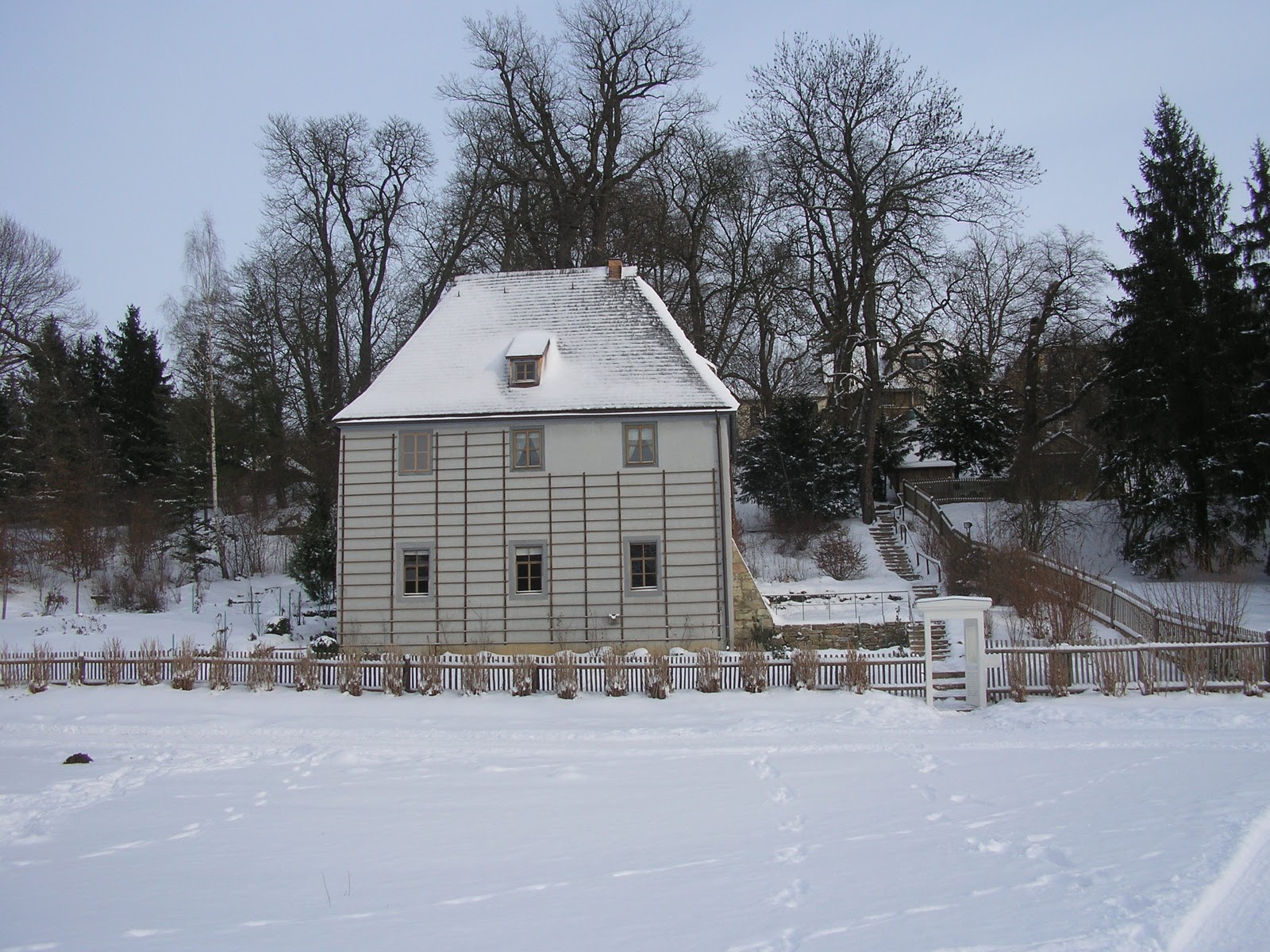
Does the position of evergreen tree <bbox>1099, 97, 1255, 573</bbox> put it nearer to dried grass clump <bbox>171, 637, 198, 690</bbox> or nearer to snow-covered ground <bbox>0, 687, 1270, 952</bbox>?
snow-covered ground <bbox>0, 687, 1270, 952</bbox>

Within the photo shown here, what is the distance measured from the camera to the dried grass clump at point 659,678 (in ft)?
55.3

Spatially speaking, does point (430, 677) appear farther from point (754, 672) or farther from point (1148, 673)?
point (1148, 673)

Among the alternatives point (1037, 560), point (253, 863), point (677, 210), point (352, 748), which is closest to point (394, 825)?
point (253, 863)

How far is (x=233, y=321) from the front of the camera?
123 feet

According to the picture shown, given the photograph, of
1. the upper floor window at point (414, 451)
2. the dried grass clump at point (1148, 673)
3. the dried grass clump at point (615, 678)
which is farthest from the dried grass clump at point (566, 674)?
the dried grass clump at point (1148, 673)

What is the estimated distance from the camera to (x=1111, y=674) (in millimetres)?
15766

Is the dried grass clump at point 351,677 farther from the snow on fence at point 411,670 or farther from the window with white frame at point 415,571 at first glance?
the window with white frame at point 415,571

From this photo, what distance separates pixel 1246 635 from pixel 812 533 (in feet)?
54.2

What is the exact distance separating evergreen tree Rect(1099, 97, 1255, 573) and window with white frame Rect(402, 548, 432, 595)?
19.9 meters

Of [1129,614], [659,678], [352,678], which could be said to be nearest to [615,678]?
[659,678]

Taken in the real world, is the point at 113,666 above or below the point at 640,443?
below

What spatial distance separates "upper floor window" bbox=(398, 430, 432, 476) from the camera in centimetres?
2212

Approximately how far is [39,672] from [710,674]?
43.9 feet

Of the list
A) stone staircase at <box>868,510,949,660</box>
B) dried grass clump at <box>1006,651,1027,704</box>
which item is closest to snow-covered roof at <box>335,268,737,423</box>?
stone staircase at <box>868,510,949,660</box>
